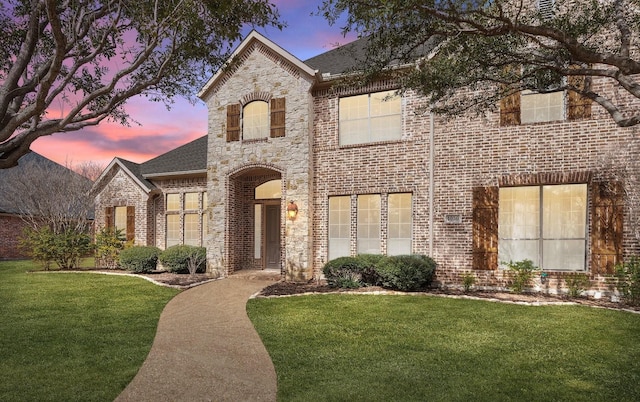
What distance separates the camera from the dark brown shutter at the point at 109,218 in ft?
60.5

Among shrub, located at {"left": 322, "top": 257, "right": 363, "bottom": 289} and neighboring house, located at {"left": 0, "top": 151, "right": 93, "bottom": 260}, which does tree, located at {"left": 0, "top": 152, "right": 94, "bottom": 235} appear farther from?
shrub, located at {"left": 322, "top": 257, "right": 363, "bottom": 289}

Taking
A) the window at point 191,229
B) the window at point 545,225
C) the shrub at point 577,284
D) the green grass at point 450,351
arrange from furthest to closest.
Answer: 1. the window at point 191,229
2. the window at point 545,225
3. the shrub at point 577,284
4. the green grass at point 450,351

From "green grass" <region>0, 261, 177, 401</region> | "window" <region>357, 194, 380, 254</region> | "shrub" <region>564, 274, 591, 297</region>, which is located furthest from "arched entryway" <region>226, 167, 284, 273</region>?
"shrub" <region>564, 274, 591, 297</region>

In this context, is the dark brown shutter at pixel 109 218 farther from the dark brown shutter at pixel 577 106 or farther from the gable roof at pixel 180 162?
the dark brown shutter at pixel 577 106

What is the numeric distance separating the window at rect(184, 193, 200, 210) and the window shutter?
3772 mm

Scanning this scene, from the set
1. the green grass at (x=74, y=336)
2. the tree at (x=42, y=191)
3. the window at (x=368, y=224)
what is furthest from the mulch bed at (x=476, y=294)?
the tree at (x=42, y=191)

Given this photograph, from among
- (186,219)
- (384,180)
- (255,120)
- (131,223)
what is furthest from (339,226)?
(131,223)

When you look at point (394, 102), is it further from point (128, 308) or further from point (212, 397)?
point (212, 397)

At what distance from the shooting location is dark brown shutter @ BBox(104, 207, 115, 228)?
1845 centimetres

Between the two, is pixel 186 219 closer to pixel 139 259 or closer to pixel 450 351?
pixel 139 259

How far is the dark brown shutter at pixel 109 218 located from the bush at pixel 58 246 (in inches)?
41.9

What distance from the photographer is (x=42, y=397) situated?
4645mm

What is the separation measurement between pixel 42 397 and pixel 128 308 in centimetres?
483

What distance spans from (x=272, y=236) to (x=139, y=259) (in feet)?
17.4
